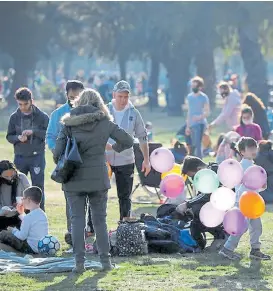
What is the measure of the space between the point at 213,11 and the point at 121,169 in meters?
28.9

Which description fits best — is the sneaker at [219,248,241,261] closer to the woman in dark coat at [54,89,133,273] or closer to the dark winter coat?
the woman in dark coat at [54,89,133,273]

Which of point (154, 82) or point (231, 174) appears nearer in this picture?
point (231, 174)

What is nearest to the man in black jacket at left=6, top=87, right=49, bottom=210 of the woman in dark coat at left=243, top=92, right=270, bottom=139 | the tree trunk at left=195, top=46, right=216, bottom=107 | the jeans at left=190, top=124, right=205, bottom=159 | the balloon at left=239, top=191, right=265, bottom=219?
the balloon at left=239, top=191, right=265, bottom=219

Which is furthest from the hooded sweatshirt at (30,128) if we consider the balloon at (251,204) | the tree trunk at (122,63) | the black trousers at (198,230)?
the tree trunk at (122,63)

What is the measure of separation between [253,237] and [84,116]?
235 centimetres

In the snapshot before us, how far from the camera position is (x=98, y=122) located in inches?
359

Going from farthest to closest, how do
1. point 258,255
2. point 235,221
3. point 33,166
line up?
point 33,166
point 258,255
point 235,221

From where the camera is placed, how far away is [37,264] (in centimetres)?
971

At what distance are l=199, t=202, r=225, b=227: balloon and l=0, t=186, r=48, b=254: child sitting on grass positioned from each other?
1742 millimetres

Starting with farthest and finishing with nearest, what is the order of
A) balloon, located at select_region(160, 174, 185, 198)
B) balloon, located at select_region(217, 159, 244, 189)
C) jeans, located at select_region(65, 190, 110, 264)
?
balloon, located at select_region(160, 174, 185, 198)
balloon, located at select_region(217, 159, 244, 189)
jeans, located at select_region(65, 190, 110, 264)

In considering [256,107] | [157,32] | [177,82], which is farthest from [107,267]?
[177,82]

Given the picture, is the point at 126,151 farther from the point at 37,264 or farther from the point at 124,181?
the point at 37,264

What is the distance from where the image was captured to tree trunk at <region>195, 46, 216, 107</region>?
4302cm

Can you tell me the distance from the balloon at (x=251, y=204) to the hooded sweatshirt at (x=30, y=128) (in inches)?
135
